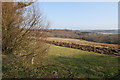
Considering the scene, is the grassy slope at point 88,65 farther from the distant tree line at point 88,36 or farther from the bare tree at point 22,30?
the distant tree line at point 88,36

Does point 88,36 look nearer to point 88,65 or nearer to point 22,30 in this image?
point 88,65

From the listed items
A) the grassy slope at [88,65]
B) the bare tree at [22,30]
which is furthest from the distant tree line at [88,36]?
the bare tree at [22,30]

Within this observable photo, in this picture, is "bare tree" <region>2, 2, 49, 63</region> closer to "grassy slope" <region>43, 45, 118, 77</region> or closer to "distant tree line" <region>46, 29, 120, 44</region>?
"grassy slope" <region>43, 45, 118, 77</region>

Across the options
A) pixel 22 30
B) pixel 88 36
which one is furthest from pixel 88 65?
pixel 88 36

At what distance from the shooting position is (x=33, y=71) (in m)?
4.32

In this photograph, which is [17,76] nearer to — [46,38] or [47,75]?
[47,75]

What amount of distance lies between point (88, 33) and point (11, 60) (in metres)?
15.6

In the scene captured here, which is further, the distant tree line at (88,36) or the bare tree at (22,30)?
the distant tree line at (88,36)

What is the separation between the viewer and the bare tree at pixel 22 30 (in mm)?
5383

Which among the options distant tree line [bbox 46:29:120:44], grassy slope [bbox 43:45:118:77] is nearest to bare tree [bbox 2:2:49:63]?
grassy slope [bbox 43:45:118:77]

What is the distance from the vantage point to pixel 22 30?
222 inches

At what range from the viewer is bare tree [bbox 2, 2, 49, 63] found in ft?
17.7

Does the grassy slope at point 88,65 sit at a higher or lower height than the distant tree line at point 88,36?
lower

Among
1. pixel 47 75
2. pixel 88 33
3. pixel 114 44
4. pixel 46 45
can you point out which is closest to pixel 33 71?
pixel 47 75
